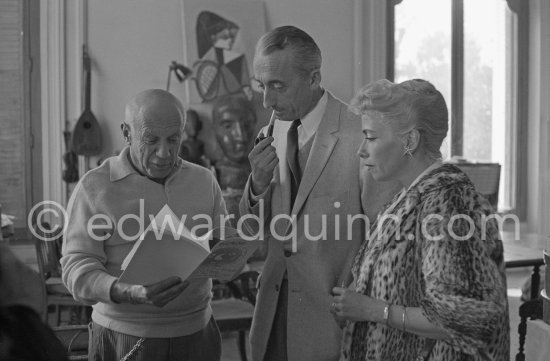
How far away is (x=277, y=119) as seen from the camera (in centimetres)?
→ 245

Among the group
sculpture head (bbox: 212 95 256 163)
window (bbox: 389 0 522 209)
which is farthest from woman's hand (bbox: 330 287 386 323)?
window (bbox: 389 0 522 209)

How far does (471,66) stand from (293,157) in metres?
5.80

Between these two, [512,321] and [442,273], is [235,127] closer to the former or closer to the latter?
[512,321]

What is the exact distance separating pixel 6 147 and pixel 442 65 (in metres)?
4.37

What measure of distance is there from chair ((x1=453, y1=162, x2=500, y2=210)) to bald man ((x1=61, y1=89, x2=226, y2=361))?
4777mm

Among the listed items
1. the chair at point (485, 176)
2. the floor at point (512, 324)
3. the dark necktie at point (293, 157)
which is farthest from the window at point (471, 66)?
the dark necktie at point (293, 157)

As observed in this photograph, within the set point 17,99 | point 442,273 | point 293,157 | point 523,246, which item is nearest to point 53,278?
point 17,99

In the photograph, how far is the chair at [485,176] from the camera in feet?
21.7

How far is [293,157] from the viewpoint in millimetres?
2395

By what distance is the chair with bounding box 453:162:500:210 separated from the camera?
21.7 ft

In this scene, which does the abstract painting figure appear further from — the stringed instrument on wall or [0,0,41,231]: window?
[0,0,41,231]: window

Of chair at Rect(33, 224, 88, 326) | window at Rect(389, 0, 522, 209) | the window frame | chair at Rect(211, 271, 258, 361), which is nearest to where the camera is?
chair at Rect(211, 271, 258, 361)

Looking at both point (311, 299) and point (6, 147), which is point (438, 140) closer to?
point (311, 299)

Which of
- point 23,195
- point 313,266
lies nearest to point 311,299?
point 313,266
